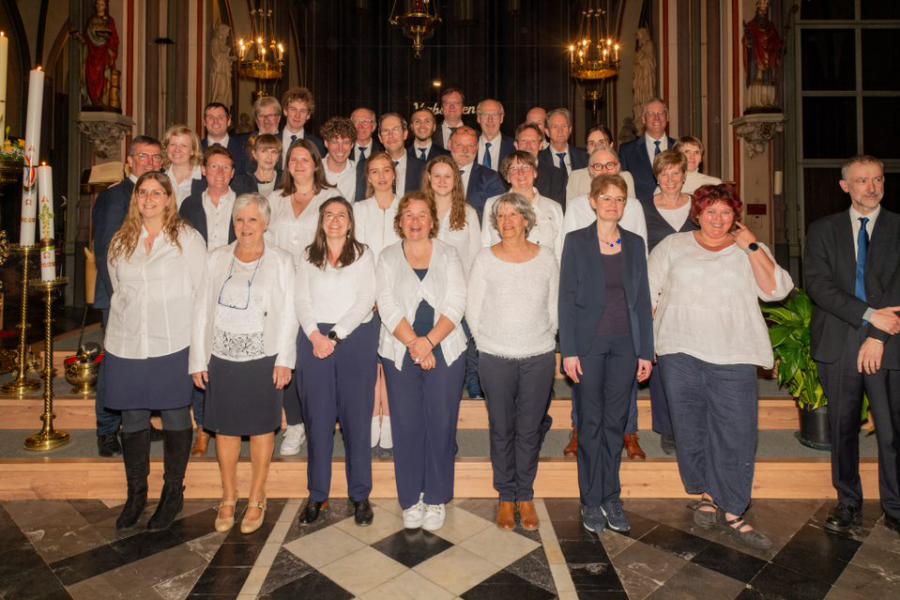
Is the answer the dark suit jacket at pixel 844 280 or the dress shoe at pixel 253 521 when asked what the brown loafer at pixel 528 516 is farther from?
the dark suit jacket at pixel 844 280

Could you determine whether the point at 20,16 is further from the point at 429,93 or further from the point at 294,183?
the point at 294,183

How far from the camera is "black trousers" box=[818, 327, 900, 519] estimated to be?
300 cm

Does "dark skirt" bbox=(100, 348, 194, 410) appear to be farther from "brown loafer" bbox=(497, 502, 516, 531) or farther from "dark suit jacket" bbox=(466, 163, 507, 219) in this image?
"dark suit jacket" bbox=(466, 163, 507, 219)

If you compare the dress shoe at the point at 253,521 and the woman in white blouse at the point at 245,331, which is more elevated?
the woman in white blouse at the point at 245,331

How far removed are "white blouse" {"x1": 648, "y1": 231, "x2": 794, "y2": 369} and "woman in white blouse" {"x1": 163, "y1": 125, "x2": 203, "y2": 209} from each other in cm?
267

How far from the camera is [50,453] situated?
11.9 feet

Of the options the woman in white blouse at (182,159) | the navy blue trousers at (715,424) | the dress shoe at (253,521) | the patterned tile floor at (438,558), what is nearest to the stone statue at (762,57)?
the patterned tile floor at (438,558)

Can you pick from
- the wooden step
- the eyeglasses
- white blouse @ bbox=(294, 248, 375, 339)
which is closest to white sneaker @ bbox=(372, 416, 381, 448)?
the wooden step

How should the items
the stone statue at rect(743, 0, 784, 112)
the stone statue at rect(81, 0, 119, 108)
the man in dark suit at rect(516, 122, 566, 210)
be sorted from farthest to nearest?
the stone statue at rect(743, 0, 784, 112)
the stone statue at rect(81, 0, 119, 108)
the man in dark suit at rect(516, 122, 566, 210)

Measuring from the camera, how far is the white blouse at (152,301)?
9.58 ft

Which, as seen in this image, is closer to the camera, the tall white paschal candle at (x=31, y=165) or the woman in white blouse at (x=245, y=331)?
the woman in white blouse at (x=245, y=331)

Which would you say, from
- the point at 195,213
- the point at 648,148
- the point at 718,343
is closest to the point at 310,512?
the point at 195,213

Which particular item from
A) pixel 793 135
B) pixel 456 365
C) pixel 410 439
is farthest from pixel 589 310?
pixel 793 135

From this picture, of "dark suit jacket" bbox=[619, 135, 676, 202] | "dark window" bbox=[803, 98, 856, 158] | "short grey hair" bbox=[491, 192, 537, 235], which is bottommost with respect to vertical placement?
"short grey hair" bbox=[491, 192, 537, 235]
